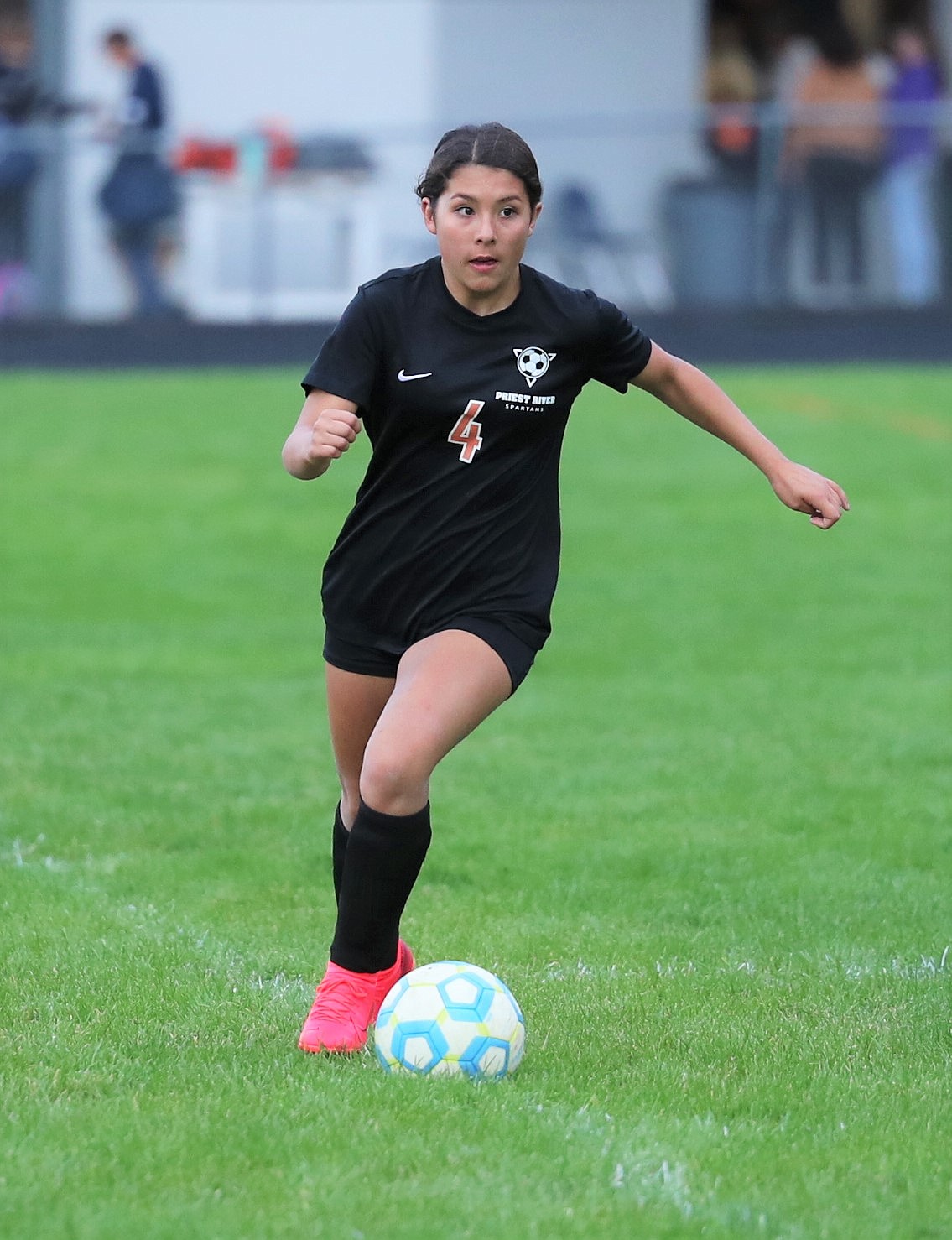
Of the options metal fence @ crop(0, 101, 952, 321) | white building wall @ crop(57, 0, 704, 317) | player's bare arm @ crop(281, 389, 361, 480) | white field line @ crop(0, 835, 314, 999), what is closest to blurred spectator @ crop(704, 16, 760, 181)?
metal fence @ crop(0, 101, 952, 321)

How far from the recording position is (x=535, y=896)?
588 cm

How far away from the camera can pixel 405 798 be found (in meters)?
4.31

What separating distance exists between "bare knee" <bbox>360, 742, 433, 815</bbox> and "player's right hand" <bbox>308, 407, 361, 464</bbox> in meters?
0.66

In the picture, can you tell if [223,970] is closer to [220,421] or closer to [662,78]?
[220,421]

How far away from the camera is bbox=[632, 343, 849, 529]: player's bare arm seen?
184 inches

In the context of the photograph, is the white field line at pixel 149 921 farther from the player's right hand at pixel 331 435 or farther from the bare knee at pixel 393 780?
the player's right hand at pixel 331 435

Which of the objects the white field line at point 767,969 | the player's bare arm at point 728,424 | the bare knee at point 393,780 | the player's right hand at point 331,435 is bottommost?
the white field line at point 767,969

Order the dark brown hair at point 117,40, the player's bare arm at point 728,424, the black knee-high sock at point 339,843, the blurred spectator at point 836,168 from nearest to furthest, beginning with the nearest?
1. the player's bare arm at point 728,424
2. the black knee-high sock at point 339,843
3. the blurred spectator at point 836,168
4. the dark brown hair at point 117,40

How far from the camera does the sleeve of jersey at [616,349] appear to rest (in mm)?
4586

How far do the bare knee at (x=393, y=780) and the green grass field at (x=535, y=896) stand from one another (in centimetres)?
56

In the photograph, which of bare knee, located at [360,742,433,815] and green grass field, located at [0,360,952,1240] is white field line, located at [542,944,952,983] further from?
bare knee, located at [360,742,433,815]

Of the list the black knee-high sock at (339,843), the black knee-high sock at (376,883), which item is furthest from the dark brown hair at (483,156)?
the black knee-high sock at (339,843)

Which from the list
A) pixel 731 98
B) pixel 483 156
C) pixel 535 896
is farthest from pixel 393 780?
pixel 731 98

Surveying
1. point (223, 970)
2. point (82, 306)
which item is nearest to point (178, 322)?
point (82, 306)
